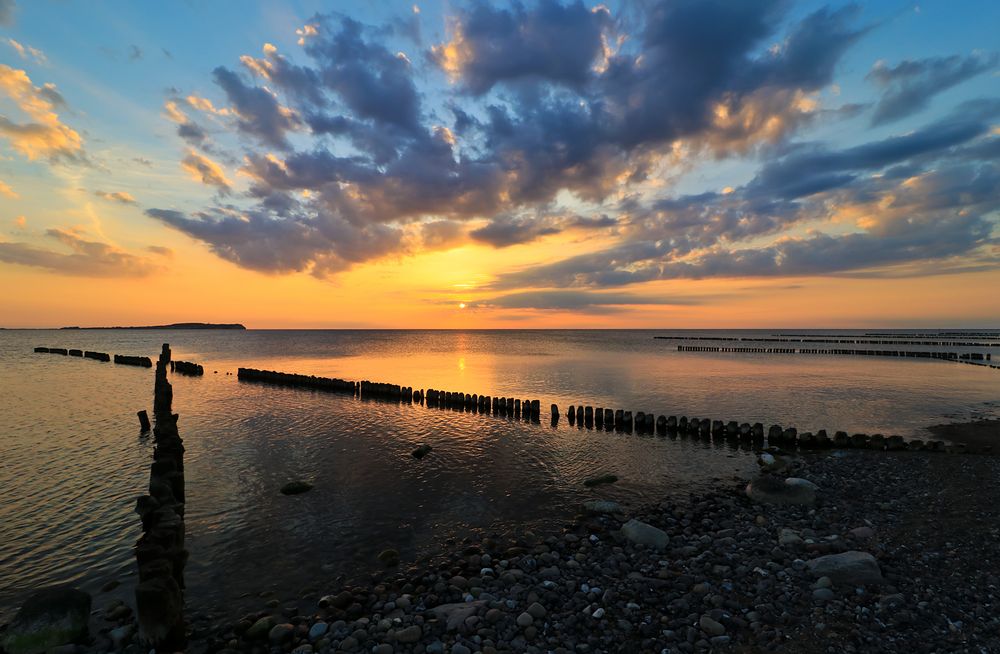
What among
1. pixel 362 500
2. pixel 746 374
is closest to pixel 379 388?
pixel 362 500

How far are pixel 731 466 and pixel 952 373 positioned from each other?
51932 mm

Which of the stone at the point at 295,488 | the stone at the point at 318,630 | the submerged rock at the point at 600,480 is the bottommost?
the submerged rock at the point at 600,480

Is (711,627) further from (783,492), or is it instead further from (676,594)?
(783,492)

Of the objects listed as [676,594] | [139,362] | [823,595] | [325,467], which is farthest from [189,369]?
[823,595]

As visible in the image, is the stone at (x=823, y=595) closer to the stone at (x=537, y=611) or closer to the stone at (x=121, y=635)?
the stone at (x=537, y=611)

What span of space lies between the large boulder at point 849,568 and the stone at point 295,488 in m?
13.8

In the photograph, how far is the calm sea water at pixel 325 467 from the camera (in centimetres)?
1073

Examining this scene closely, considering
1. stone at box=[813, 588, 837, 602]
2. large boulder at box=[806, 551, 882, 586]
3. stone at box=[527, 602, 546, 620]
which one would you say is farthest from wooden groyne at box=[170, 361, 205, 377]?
stone at box=[813, 588, 837, 602]

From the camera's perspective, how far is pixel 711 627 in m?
6.87

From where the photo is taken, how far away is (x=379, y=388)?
117 ft

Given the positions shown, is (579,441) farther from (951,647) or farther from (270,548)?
(951,647)

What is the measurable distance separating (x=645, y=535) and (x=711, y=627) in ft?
12.0

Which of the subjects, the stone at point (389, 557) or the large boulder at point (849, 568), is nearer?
the large boulder at point (849, 568)

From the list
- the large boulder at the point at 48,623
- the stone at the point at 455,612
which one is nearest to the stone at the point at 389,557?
the stone at the point at 455,612
